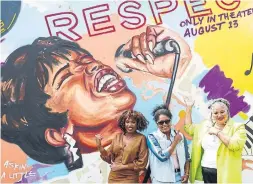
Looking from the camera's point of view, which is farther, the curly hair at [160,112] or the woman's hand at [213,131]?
the curly hair at [160,112]

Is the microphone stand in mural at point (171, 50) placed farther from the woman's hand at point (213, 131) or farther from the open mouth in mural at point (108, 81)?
the woman's hand at point (213, 131)

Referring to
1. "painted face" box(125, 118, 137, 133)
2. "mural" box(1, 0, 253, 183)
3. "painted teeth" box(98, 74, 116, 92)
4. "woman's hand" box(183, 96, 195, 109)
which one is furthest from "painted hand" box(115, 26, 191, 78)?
"painted face" box(125, 118, 137, 133)

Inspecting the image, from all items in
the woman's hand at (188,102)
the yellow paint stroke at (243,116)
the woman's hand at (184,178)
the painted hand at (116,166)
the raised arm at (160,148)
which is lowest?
the woman's hand at (184,178)

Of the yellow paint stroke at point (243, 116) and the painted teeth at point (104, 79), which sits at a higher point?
the painted teeth at point (104, 79)

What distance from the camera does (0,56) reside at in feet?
12.6

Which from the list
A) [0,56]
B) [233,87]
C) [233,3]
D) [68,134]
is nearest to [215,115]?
[233,87]

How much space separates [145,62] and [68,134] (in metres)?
0.94

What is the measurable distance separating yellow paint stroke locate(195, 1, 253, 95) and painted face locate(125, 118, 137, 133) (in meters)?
0.84

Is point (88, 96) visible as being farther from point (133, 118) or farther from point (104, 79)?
point (133, 118)

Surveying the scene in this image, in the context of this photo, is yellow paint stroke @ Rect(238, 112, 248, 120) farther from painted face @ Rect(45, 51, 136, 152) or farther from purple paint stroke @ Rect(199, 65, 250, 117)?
painted face @ Rect(45, 51, 136, 152)

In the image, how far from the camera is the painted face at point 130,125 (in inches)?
135

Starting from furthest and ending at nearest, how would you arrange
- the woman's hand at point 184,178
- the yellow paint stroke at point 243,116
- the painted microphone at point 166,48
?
the painted microphone at point 166,48, the yellow paint stroke at point 243,116, the woman's hand at point 184,178

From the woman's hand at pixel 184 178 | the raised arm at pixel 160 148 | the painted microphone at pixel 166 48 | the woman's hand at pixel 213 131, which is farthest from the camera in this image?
the painted microphone at pixel 166 48

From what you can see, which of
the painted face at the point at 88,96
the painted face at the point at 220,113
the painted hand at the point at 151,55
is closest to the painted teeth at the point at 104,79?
the painted face at the point at 88,96
